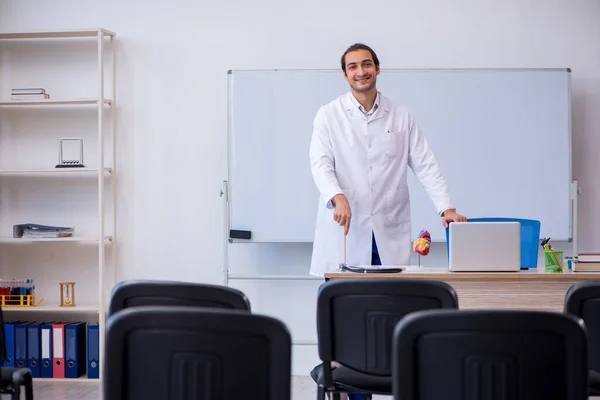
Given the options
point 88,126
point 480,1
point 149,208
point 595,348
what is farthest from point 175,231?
point 595,348

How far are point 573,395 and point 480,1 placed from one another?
4.10m

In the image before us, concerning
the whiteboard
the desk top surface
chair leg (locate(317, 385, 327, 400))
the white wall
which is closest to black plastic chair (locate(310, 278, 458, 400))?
chair leg (locate(317, 385, 327, 400))

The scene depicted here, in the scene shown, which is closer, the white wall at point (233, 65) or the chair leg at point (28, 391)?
the chair leg at point (28, 391)

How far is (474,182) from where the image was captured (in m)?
5.02

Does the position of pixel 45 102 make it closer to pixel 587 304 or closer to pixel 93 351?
pixel 93 351

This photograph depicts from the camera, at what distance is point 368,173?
3.66 meters

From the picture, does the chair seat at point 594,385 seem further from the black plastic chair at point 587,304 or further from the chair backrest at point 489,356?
the chair backrest at point 489,356

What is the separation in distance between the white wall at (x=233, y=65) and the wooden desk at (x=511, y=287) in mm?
2200

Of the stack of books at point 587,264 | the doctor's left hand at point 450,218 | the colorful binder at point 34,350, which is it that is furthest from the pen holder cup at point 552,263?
the colorful binder at point 34,350

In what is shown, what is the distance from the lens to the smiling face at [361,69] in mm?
3531

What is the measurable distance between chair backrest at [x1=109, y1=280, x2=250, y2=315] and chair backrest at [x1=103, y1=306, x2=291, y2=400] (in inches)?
17.5

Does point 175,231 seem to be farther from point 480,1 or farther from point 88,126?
point 480,1

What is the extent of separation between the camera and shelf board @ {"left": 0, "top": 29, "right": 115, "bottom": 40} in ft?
16.4

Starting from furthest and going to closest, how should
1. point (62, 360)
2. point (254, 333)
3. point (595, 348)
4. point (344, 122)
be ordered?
point (62, 360), point (344, 122), point (595, 348), point (254, 333)
